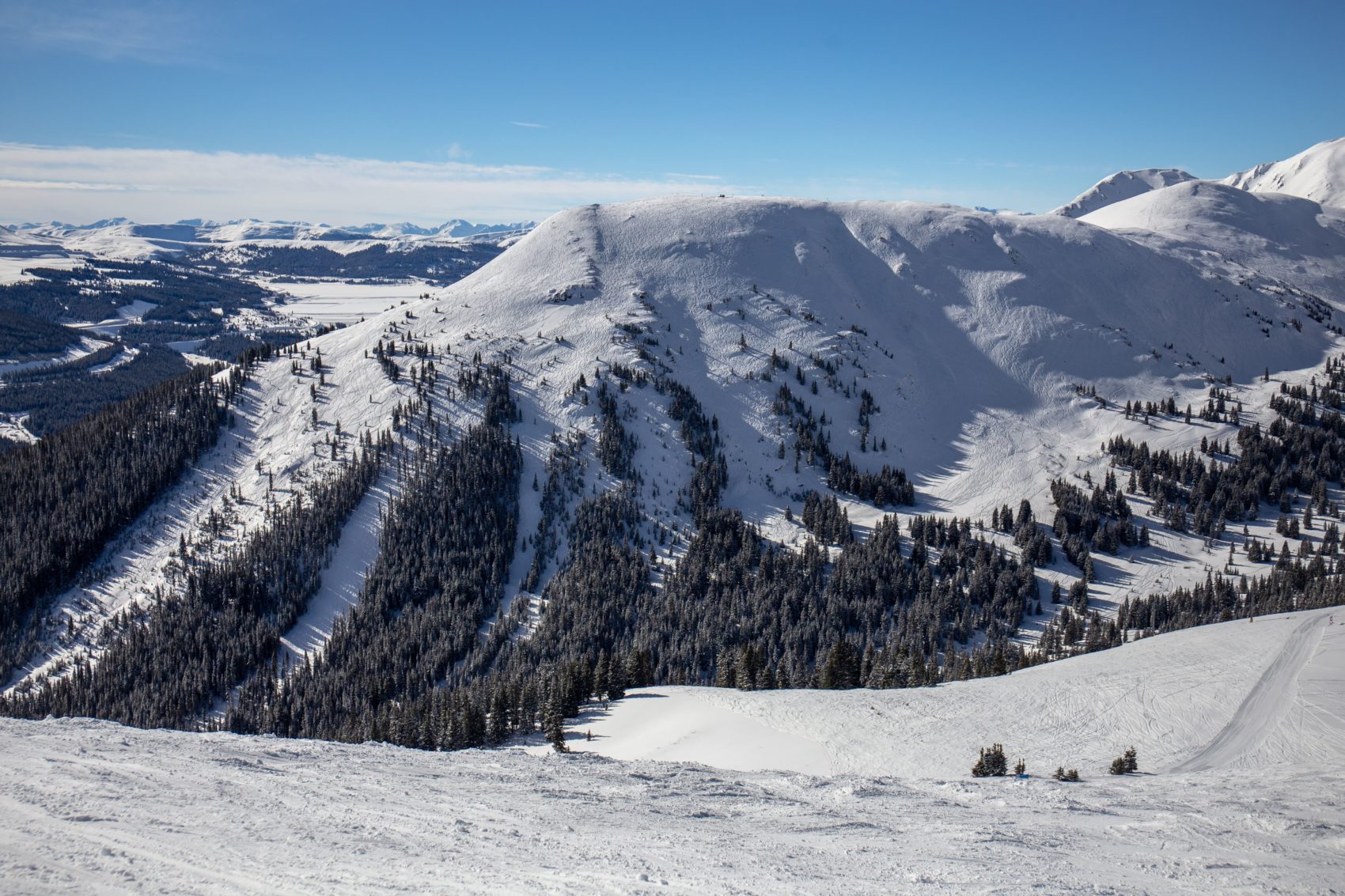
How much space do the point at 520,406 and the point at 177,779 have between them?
118 meters

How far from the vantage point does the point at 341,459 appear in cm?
12812

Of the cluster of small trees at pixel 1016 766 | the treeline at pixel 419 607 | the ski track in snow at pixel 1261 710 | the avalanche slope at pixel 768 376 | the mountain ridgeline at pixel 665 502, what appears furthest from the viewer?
the avalanche slope at pixel 768 376

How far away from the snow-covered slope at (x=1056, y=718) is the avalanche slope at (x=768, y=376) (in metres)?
56.6

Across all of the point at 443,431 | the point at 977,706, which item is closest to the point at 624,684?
the point at 977,706

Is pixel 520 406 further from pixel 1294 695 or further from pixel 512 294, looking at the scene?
pixel 1294 695

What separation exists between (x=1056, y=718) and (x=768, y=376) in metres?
116

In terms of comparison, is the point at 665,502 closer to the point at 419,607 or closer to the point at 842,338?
the point at 419,607

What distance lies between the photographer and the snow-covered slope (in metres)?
44.6

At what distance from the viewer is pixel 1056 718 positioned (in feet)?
165

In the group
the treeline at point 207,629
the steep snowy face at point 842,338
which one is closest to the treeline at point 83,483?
the treeline at point 207,629

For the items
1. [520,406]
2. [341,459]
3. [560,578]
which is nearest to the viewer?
[560,578]

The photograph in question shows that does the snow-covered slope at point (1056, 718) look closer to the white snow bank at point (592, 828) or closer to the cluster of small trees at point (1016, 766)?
the cluster of small trees at point (1016, 766)

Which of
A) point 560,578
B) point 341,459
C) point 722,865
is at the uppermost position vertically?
point 722,865

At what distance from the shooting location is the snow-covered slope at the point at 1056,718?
1756 inches
